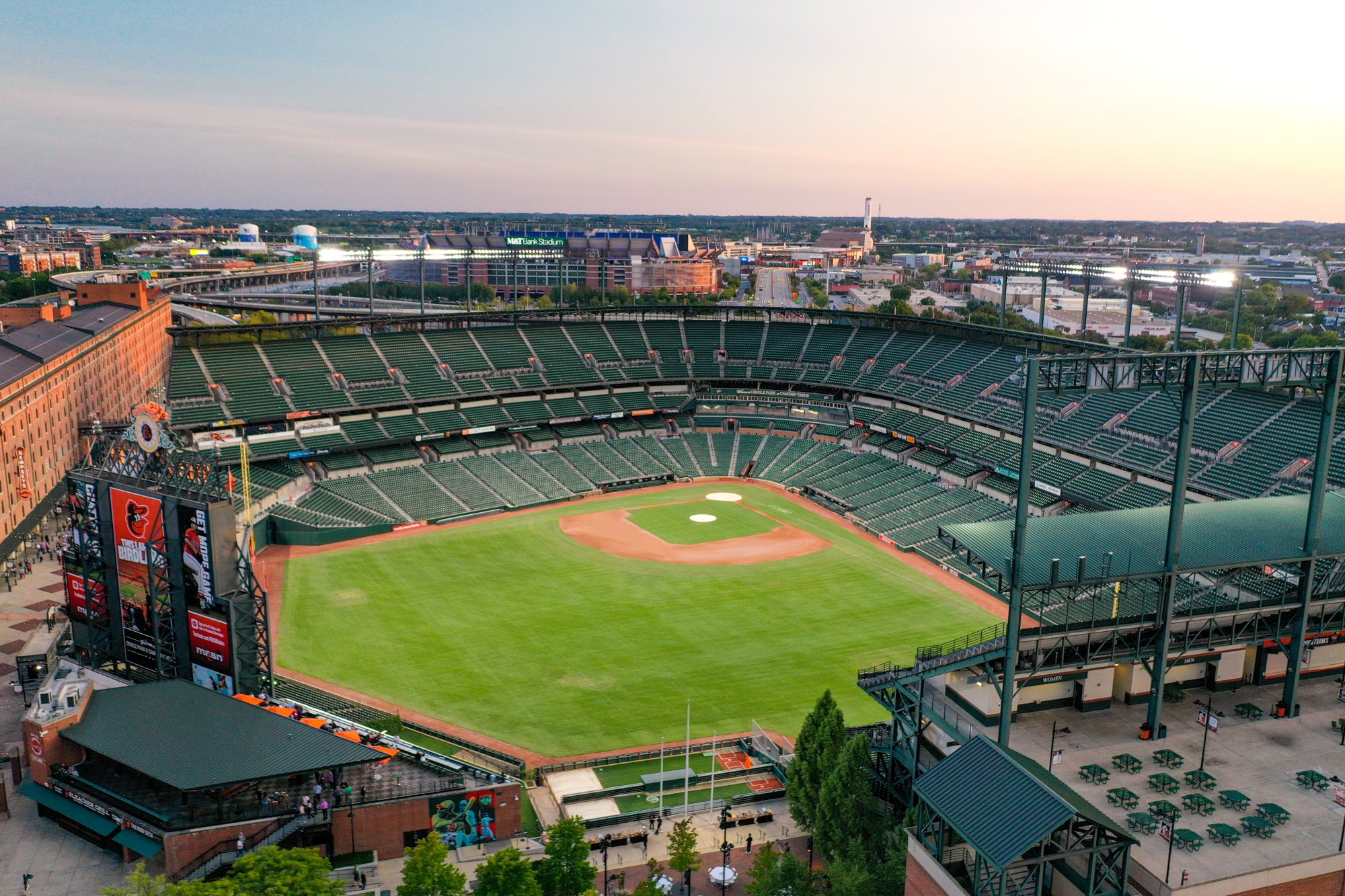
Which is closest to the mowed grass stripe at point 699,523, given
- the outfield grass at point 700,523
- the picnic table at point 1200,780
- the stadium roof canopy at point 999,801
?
the outfield grass at point 700,523

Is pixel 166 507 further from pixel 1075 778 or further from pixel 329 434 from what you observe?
pixel 329 434

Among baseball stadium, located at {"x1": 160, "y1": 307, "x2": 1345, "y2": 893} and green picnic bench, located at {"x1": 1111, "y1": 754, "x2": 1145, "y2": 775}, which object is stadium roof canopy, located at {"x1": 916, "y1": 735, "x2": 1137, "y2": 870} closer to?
baseball stadium, located at {"x1": 160, "y1": 307, "x2": 1345, "y2": 893}

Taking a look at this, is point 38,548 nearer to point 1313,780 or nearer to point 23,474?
point 23,474

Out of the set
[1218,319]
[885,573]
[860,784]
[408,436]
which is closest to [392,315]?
[408,436]

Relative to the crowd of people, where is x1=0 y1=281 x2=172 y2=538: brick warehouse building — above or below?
above

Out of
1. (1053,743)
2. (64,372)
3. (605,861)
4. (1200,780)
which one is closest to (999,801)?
(1053,743)

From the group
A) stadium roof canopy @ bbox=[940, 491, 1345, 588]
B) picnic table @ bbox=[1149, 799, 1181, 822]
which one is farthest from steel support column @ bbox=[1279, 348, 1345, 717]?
picnic table @ bbox=[1149, 799, 1181, 822]

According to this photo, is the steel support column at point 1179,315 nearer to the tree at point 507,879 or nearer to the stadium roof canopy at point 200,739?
the tree at point 507,879
